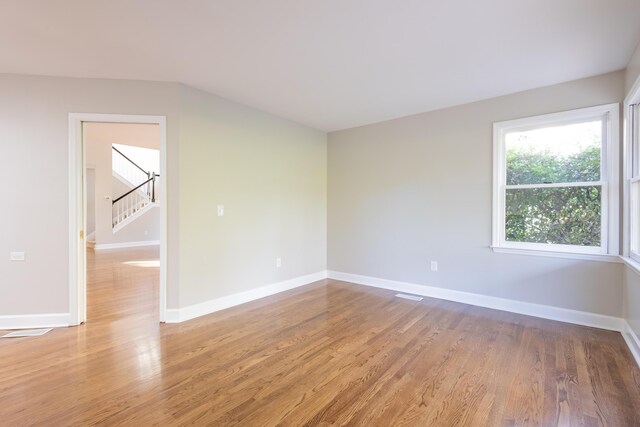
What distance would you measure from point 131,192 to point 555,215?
416 inches

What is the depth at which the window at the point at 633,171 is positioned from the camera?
2.61m

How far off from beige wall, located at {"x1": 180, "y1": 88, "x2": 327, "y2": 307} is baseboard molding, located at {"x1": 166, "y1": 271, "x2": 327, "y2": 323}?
0.24 ft

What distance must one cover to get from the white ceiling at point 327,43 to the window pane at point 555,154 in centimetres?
54

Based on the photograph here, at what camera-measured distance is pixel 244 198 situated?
3.85 metres

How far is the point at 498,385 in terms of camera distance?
2.05 m

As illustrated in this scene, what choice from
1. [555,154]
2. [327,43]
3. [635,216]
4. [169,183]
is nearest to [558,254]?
[635,216]

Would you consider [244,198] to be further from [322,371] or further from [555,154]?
[555,154]

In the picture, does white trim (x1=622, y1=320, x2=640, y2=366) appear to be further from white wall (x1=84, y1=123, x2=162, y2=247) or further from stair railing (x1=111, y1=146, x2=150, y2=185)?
stair railing (x1=111, y1=146, x2=150, y2=185)

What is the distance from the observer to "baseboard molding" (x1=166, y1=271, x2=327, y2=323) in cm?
316

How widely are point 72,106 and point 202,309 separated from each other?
2.52m

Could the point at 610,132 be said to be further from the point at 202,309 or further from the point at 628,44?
the point at 202,309

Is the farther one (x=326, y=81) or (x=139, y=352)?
(x=326, y=81)

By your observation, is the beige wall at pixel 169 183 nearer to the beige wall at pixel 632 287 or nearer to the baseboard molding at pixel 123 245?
the beige wall at pixel 632 287

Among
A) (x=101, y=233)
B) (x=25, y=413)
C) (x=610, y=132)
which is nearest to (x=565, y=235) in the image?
(x=610, y=132)
